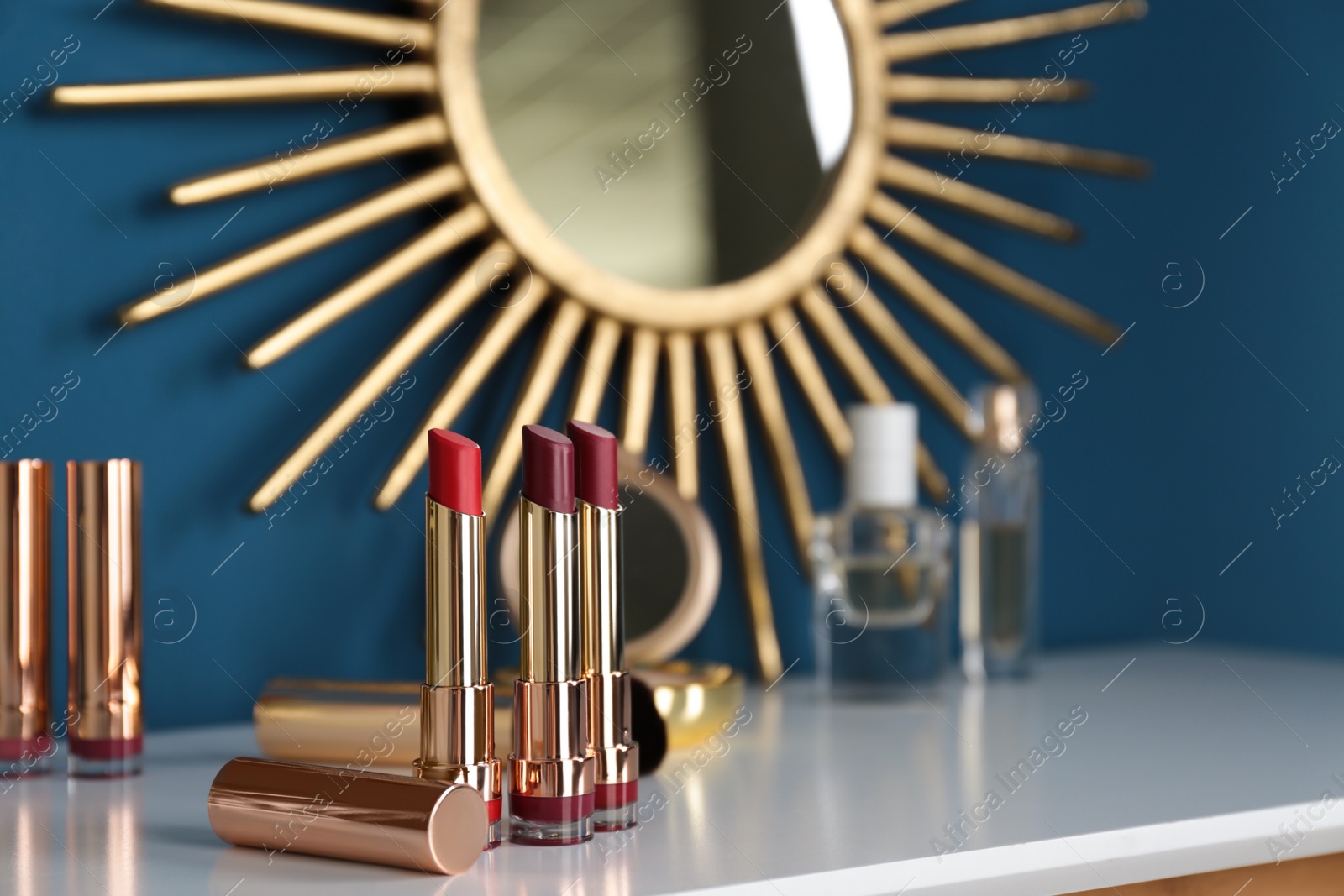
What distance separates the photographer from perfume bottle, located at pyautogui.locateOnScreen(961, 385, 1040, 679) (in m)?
0.97

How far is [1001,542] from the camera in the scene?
98cm

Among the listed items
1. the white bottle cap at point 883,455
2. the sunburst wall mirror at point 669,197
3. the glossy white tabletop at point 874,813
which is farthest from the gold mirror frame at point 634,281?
the glossy white tabletop at point 874,813

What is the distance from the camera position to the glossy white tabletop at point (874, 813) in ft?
1.65

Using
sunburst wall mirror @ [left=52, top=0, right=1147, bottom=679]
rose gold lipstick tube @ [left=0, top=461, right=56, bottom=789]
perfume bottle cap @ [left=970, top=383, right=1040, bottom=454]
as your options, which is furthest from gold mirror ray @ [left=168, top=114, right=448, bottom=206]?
perfume bottle cap @ [left=970, top=383, right=1040, bottom=454]

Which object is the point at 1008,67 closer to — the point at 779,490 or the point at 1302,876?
the point at 779,490

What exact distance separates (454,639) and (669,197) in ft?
1.65

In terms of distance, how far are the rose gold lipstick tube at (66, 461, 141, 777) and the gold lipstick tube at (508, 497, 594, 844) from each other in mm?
260

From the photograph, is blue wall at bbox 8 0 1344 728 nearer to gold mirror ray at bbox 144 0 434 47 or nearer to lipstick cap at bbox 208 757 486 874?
gold mirror ray at bbox 144 0 434 47

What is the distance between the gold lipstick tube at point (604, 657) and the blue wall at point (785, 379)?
0.36m

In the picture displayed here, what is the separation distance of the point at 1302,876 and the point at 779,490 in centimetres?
49

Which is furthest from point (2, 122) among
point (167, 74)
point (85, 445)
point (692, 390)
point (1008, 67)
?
point (1008, 67)

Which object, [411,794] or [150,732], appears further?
[150,732]

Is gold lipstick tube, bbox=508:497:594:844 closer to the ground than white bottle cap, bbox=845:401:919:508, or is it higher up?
closer to the ground

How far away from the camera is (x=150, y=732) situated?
812 millimetres
